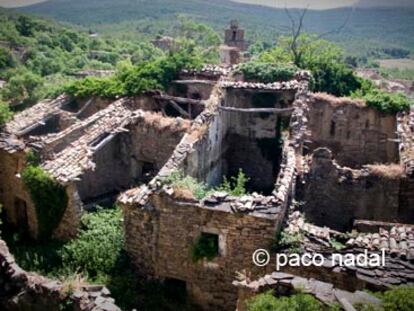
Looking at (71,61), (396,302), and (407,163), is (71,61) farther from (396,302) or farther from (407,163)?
(396,302)

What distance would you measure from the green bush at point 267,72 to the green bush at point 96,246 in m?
12.2

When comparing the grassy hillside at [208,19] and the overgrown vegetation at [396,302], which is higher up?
the grassy hillside at [208,19]

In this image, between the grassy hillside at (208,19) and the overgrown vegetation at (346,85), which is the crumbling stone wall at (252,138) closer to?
the overgrown vegetation at (346,85)

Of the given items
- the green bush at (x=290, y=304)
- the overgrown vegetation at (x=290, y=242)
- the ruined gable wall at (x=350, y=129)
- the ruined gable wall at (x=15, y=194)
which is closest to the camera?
the green bush at (x=290, y=304)

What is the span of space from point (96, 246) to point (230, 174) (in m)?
9.50

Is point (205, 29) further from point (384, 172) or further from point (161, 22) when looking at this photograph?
point (384, 172)

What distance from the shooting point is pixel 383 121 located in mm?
24672

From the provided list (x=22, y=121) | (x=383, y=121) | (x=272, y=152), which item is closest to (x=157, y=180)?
(x=272, y=152)

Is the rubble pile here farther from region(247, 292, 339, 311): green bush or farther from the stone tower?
the stone tower

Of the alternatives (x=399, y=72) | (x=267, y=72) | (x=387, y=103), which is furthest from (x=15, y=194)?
(x=399, y=72)

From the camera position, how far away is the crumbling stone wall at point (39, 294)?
10008 millimetres

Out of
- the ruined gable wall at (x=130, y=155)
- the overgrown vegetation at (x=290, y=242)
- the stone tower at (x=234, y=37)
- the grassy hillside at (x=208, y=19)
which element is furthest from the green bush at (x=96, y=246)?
the grassy hillside at (x=208, y=19)

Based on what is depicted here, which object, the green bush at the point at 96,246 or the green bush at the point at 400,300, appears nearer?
the green bush at the point at 400,300

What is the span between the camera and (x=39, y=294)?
1047 cm
